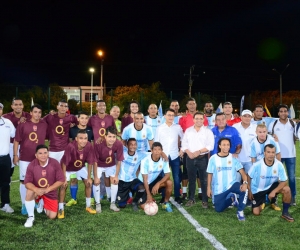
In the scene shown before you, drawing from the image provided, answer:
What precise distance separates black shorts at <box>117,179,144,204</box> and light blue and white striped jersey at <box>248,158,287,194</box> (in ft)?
6.65

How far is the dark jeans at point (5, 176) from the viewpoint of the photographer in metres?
5.88

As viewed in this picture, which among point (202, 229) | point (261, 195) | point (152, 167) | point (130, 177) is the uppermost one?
point (152, 167)

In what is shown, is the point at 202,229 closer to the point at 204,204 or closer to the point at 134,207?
the point at 204,204

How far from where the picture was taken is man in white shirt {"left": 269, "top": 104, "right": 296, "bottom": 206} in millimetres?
6410

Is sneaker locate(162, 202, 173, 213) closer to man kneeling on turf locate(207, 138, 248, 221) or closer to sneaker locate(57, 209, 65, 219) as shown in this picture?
man kneeling on turf locate(207, 138, 248, 221)

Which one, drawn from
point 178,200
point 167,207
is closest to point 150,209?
point 167,207

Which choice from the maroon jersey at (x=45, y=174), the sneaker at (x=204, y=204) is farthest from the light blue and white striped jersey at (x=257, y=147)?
the maroon jersey at (x=45, y=174)

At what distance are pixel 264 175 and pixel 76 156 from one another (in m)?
3.25

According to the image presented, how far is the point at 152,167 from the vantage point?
20.2 ft

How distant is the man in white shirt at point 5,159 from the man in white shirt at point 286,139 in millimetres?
4860

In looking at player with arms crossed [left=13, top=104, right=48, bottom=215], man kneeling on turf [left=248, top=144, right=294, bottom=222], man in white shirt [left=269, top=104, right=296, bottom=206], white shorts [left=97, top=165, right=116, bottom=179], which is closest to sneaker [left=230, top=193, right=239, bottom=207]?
man kneeling on turf [left=248, top=144, right=294, bottom=222]

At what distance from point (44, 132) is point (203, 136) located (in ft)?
9.54

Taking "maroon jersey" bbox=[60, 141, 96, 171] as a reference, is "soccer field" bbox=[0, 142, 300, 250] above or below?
below

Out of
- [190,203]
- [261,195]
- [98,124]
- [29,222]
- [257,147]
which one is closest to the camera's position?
[29,222]
